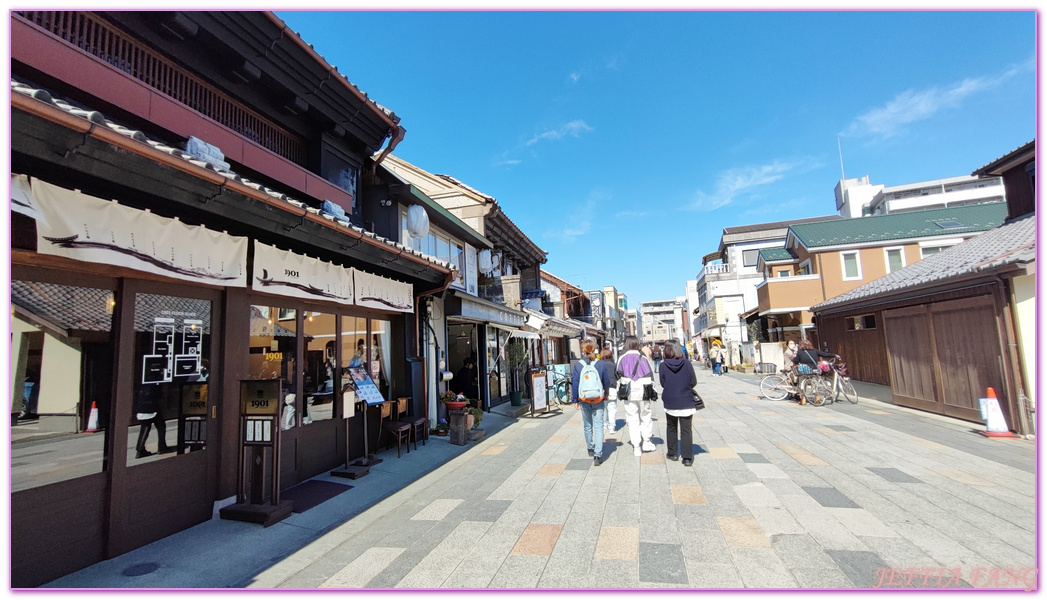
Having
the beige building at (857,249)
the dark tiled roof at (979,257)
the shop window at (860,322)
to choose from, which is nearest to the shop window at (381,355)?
the dark tiled roof at (979,257)

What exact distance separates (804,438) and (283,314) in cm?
940

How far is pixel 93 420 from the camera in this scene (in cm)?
412

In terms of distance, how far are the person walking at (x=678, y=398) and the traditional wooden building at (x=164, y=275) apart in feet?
14.9

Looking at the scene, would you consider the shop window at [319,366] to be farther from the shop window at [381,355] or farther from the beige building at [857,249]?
the beige building at [857,249]

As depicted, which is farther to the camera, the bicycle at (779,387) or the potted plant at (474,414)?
the bicycle at (779,387)

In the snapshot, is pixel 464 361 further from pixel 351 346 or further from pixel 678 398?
pixel 678 398

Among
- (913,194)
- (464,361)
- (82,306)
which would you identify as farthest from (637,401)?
(913,194)

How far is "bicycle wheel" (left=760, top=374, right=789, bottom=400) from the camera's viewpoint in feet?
48.1

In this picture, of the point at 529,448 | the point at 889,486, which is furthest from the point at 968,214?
the point at 529,448

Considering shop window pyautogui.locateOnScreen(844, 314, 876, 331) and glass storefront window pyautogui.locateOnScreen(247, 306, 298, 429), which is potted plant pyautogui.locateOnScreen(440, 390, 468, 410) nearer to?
glass storefront window pyautogui.locateOnScreen(247, 306, 298, 429)

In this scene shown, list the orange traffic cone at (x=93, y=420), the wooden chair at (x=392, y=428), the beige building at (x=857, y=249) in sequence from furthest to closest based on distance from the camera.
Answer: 1. the beige building at (x=857, y=249)
2. the wooden chair at (x=392, y=428)
3. the orange traffic cone at (x=93, y=420)

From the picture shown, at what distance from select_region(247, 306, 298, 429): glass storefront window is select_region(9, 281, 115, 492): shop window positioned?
158 centimetres

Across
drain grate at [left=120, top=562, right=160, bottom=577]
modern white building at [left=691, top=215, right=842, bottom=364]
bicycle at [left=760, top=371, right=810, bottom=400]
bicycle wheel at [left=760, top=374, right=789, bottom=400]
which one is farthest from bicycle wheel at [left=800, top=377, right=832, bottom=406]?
modern white building at [left=691, top=215, right=842, bottom=364]

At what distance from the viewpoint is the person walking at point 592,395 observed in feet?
23.8
